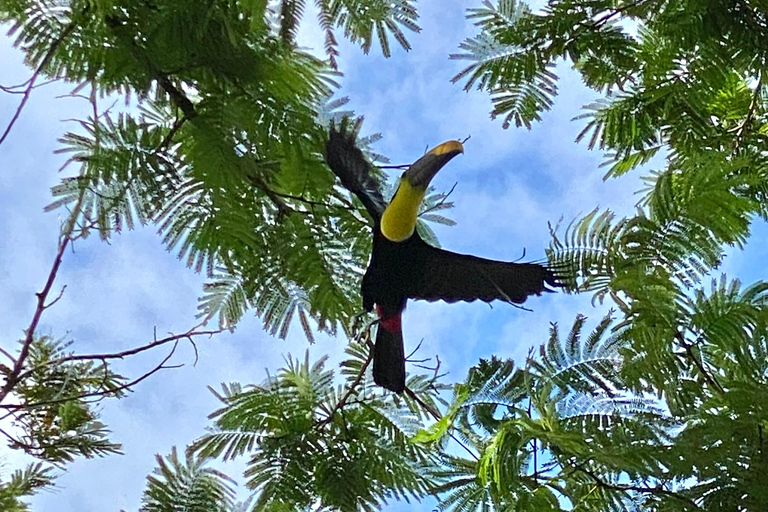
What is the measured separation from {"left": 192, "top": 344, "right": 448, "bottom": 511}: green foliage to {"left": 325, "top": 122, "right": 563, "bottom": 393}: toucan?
0.07 m

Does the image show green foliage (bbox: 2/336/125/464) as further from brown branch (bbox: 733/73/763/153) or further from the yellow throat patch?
brown branch (bbox: 733/73/763/153)

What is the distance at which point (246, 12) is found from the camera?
848 mm

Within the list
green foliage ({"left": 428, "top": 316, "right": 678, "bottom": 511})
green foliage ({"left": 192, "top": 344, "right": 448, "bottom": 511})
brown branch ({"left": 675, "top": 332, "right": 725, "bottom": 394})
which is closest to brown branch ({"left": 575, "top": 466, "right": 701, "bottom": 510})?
green foliage ({"left": 428, "top": 316, "right": 678, "bottom": 511})

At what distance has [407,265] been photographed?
1.14 meters

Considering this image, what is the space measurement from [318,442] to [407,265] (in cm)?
28

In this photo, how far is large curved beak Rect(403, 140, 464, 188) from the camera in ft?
3.64

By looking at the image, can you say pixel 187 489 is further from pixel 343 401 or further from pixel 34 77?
pixel 34 77

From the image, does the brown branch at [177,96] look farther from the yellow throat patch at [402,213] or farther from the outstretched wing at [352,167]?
the yellow throat patch at [402,213]

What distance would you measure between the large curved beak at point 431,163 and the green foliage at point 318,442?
0.27 m

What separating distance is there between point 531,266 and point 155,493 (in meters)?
0.57

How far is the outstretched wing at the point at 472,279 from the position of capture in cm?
105

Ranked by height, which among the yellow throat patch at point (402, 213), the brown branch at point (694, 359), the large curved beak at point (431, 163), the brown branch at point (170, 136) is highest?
the large curved beak at point (431, 163)

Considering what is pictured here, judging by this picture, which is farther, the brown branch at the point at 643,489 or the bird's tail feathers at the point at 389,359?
the bird's tail feathers at the point at 389,359

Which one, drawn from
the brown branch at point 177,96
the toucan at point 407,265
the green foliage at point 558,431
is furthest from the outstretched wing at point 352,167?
the green foliage at point 558,431
